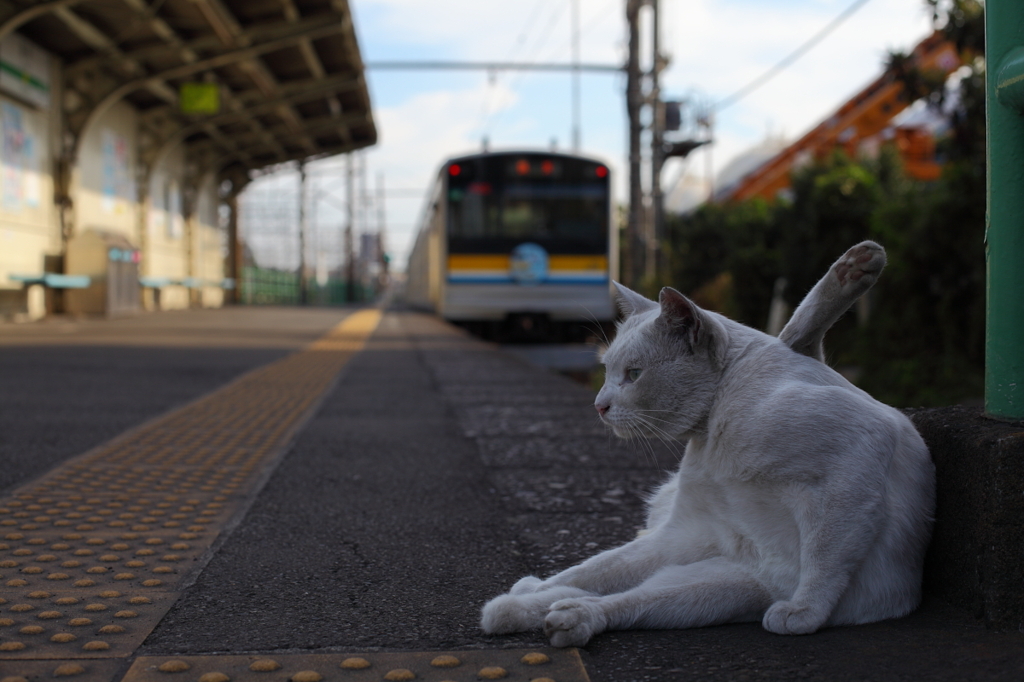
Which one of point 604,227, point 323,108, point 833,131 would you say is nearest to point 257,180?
point 323,108

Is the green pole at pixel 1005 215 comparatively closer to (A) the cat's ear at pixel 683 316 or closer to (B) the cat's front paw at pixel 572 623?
(A) the cat's ear at pixel 683 316

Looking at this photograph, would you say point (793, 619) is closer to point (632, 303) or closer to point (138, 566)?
point (632, 303)

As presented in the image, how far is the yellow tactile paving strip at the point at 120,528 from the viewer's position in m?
1.82

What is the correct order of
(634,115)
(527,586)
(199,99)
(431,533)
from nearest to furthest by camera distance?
(527,586)
(431,533)
(634,115)
(199,99)

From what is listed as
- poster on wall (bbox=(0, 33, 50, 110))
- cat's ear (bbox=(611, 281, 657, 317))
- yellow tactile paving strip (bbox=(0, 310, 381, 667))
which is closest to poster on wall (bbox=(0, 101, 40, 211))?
poster on wall (bbox=(0, 33, 50, 110))

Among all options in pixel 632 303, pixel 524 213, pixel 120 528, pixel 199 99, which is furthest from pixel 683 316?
pixel 199 99

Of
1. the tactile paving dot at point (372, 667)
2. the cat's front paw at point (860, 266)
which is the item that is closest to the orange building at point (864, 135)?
the cat's front paw at point (860, 266)

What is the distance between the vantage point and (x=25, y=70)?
52.3 ft

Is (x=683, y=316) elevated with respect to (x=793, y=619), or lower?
elevated

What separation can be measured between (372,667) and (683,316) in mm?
889

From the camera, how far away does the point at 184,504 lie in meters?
2.99

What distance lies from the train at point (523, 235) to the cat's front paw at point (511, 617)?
38.9 ft

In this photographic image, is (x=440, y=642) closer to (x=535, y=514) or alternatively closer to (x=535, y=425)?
(x=535, y=514)

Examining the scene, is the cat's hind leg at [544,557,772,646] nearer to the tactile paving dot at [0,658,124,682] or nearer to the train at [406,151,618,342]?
the tactile paving dot at [0,658,124,682]
